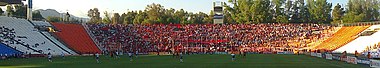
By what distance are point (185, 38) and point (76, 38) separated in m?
21.9

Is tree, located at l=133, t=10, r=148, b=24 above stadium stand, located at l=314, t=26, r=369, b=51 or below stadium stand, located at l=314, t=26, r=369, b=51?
above

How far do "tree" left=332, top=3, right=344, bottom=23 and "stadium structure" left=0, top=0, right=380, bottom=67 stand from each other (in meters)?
29.8

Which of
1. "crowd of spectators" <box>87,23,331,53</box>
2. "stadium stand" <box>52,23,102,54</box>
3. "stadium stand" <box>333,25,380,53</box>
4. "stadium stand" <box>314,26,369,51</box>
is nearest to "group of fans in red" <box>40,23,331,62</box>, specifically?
"crowd of spectators" <box>87,23,331,53</box>

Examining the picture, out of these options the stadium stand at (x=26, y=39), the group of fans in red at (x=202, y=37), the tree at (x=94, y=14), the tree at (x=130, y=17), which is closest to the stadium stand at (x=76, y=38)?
the group of fans in red at (x=202, y=37)

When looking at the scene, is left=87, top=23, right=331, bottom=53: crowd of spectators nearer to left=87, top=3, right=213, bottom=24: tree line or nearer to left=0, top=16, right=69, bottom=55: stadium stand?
left=0, top=16, right=69, bottom=55: stadium stand

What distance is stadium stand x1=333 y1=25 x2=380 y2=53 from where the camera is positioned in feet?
245

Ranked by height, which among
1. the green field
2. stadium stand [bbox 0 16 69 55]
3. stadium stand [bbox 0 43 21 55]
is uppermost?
stadium stand [bbox 0 16 69 55]

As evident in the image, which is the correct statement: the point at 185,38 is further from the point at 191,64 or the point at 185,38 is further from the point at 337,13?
the point at 191,64

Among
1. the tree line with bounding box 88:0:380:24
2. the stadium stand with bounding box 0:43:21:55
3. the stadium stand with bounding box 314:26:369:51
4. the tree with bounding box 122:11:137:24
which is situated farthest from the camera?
the tree with bounding box 122:11:137:24

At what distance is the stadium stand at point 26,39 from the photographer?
71.8m

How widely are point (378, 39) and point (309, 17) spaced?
56.3m

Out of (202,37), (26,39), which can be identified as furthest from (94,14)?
(26,39)

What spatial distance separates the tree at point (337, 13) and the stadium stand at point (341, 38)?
1312 inches

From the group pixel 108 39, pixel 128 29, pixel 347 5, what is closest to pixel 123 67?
pixel 108 39
